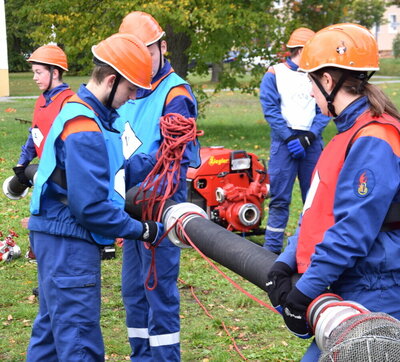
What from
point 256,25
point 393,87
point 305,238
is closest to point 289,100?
point 305,238

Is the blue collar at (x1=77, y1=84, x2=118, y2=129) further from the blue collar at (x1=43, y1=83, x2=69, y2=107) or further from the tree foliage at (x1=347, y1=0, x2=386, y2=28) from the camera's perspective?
the tree foliage at (x1=347, y1=0, x2=386, y2=28)

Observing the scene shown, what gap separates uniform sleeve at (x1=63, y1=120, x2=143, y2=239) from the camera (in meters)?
3.73

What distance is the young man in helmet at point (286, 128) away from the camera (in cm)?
808

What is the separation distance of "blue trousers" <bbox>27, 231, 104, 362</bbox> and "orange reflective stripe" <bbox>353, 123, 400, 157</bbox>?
5.44 ft

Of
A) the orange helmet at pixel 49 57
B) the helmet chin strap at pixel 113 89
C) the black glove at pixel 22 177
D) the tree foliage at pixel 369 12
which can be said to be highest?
the helmet chin strap at pixel 113 89

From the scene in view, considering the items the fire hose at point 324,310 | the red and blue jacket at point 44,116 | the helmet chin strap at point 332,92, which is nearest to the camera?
the fire hose at point 324,310

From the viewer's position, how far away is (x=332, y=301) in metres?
2.90

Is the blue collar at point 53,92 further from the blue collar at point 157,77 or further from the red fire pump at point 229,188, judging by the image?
the blue collar at point 157,77

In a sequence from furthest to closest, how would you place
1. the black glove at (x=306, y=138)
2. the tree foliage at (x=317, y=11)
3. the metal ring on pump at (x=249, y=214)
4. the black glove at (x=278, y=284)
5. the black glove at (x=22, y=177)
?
the tree foliage at (x=317, y=11), the metal ring on pump at (x=249, y=214), the black glove at (x=306, y=138), the black glove at (x=22, y=177), the black glove at (x=278, y=284)

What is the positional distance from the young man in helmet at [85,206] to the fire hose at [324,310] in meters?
0.37

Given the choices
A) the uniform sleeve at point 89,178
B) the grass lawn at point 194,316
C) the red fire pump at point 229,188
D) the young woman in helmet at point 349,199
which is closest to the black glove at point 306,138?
the red fire pump at point 229,188

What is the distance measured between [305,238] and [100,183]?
110 centimetres

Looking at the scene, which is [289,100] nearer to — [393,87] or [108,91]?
[108,91]

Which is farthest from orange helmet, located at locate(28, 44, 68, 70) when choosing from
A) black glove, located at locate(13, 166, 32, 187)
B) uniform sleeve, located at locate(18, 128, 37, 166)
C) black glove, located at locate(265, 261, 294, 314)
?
black glove, located at locate(265, 261, 294, 314)
